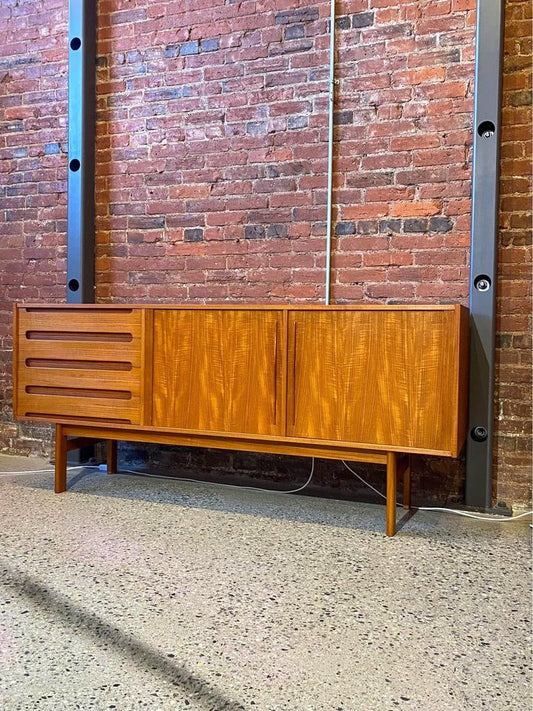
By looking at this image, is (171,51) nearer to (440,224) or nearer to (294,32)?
(294,32)

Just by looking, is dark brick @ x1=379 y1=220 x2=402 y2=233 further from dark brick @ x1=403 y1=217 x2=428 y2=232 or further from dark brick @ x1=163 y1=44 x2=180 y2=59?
dark brick @ x1=163 y1=44 x2=180 y2=59

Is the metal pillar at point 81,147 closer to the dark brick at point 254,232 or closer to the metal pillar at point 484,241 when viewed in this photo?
the dark brick at point 254,232

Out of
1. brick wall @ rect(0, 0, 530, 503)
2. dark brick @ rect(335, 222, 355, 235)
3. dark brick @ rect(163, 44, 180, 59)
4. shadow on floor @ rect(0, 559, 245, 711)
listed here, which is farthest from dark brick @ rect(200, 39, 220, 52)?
shadow on floor @ rect(0, 559, 245, 711)

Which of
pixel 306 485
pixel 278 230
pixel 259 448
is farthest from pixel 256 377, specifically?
pixel 278 230

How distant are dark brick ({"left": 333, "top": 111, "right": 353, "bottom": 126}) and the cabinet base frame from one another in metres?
1.48

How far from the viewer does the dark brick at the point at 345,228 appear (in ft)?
9.05

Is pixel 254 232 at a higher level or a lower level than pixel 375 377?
higher

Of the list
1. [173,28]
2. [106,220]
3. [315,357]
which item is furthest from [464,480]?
[173,28]

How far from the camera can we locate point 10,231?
3.46 m

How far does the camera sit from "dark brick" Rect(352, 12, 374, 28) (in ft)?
8.84

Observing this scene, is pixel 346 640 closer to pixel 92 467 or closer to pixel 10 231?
pixel 92 467

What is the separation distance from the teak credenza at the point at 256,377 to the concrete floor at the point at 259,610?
1.02ft

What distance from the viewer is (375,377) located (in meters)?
2.21

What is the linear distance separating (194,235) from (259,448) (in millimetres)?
1217
